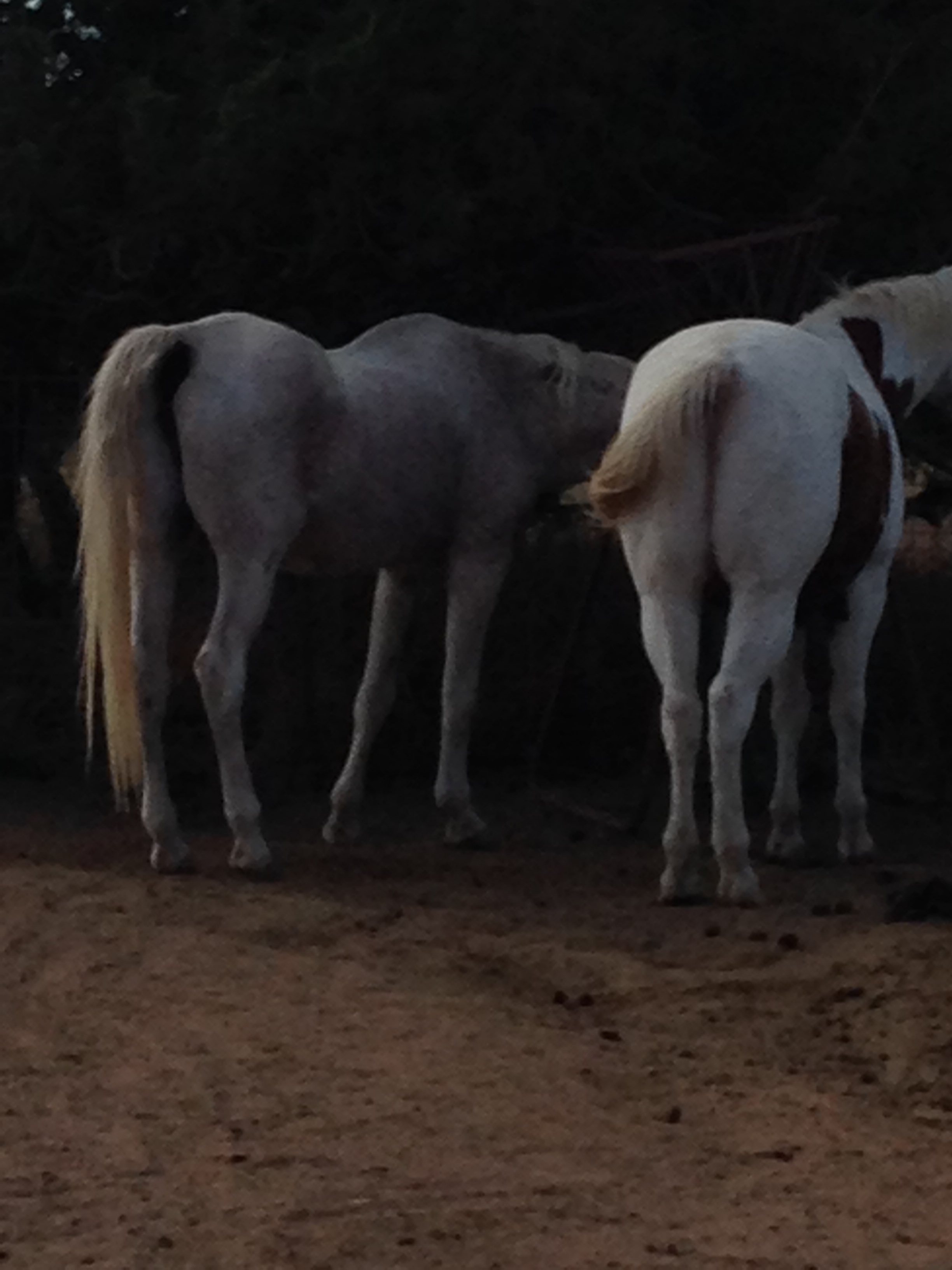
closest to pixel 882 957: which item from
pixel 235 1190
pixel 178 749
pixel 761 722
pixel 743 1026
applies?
pixel 743 1026

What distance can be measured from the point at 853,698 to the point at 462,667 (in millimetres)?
1531

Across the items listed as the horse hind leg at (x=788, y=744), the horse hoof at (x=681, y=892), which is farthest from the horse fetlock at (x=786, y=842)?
the horse hoof at (x=681, y=892)

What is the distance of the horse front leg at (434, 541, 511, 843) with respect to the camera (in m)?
7.42

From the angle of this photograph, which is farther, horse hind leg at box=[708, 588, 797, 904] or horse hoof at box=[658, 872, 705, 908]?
horse hoof at box=[658, 872, 705, 908]

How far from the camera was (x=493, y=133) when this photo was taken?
7.81 metres

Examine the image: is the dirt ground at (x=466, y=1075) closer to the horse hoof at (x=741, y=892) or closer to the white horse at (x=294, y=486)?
the horse hoof at (x=741, y=892)

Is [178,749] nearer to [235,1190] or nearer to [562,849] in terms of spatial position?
[562,849]

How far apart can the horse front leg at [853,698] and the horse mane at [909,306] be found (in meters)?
1.03

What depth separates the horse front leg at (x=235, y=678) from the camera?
6.57m

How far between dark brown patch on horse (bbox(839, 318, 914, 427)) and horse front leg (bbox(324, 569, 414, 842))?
1994 millimetres

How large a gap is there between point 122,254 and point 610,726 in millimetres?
3072

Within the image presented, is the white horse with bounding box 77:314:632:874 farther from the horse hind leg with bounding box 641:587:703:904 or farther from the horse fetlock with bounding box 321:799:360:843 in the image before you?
the horse hind leg with bounding box 641:587:703:904

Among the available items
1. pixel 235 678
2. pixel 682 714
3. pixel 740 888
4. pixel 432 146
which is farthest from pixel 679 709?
pixel 432 146

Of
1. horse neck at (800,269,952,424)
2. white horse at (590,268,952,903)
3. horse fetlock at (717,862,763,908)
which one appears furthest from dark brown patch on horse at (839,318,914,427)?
horse fetlock at (717,862,763,908)
